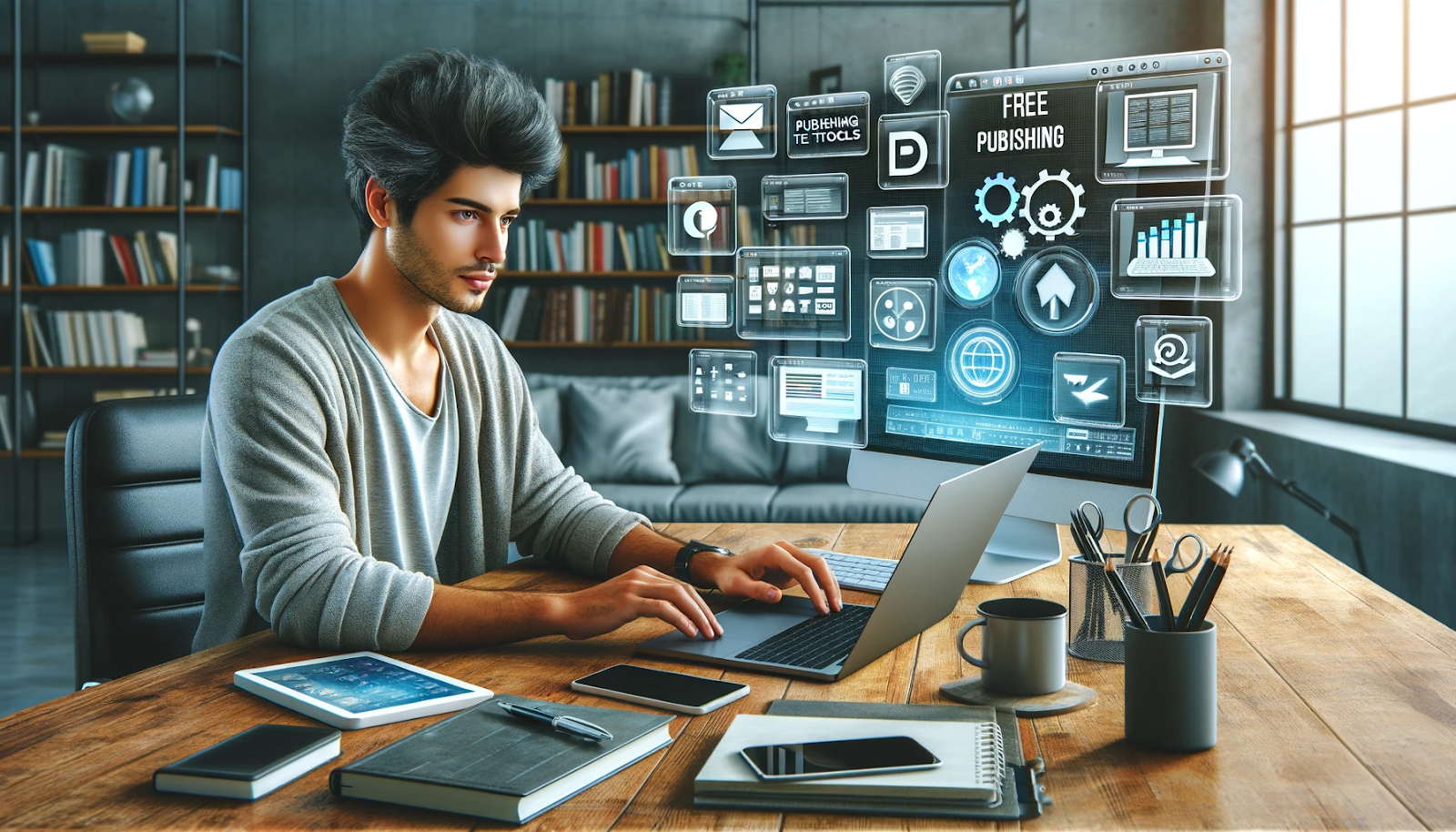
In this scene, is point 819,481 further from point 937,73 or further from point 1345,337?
point 937,73

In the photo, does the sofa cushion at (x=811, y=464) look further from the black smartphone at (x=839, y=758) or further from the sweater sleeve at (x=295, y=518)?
the black smartphone at (x=839, y=758)

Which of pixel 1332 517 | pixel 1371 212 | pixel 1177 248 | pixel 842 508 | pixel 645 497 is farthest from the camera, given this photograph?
pixel 645 497

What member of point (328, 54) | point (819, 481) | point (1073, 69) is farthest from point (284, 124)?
point (1073, 69)

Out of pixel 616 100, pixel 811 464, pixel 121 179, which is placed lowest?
pixel 811 464

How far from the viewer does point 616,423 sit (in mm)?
4117

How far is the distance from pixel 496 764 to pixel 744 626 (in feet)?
1.46

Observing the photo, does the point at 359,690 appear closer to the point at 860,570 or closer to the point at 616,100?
the point at 860,570

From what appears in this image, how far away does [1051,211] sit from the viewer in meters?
1.36

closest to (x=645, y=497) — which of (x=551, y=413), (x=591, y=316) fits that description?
(x=551, y=413)

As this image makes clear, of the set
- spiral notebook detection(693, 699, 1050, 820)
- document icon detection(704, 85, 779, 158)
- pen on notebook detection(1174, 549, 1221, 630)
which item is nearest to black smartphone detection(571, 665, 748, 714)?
spiral notebook detection(693, 699, 1050, 820)

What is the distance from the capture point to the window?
3105 millimetres

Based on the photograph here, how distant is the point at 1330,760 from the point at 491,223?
1065 mm

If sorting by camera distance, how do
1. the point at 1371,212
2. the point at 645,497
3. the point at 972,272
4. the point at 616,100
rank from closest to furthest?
1. the point at 972,272
2. the point at 1371,212
3. the point at 645,497
4. the point at 616,100

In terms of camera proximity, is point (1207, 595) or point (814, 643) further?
point (814, 643)
